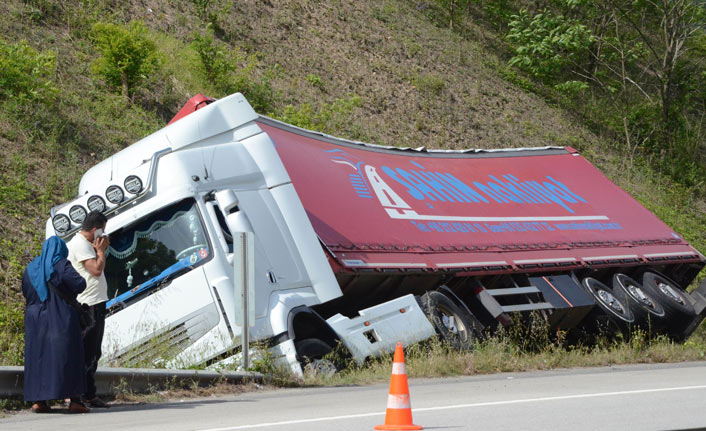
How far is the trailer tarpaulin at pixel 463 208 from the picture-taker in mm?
11320

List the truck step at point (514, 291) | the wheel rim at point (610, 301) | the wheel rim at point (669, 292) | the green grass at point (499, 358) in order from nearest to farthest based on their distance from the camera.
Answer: the green grass at point (499, 358) < the truck step at point (514, 291) < the wheel rim at point (610, 301) < the wheel rim at point (669, 292)

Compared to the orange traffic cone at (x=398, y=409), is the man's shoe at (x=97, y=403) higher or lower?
higher

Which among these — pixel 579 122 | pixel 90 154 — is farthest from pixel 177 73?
pixel 579 122

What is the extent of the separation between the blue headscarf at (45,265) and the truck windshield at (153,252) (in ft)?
6.47

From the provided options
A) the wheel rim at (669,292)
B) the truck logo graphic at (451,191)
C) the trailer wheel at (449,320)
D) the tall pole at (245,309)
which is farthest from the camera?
the wheel rim at (669,292)

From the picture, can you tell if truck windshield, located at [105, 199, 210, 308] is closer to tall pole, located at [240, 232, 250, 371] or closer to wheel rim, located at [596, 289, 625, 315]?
tall pole, located at [240, 232, 250, 371]

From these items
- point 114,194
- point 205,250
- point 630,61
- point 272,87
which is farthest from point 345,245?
point 630,61

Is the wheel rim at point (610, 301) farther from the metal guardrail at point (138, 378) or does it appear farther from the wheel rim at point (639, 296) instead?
the metal guardrail at point (138, 378)

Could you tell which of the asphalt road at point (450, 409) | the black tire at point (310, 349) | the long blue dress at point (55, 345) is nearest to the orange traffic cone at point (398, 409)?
the asphalt road at point (450, 409)

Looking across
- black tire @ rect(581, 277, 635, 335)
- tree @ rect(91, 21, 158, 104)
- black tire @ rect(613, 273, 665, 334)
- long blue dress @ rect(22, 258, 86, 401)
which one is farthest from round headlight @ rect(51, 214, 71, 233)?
tree @ rect(91, 21, 158, 104)

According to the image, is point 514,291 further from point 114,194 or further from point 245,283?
point 114,194

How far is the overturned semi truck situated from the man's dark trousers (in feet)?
4.61

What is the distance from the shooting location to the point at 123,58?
63.2 ft

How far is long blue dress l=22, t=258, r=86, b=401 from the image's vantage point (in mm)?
6828
